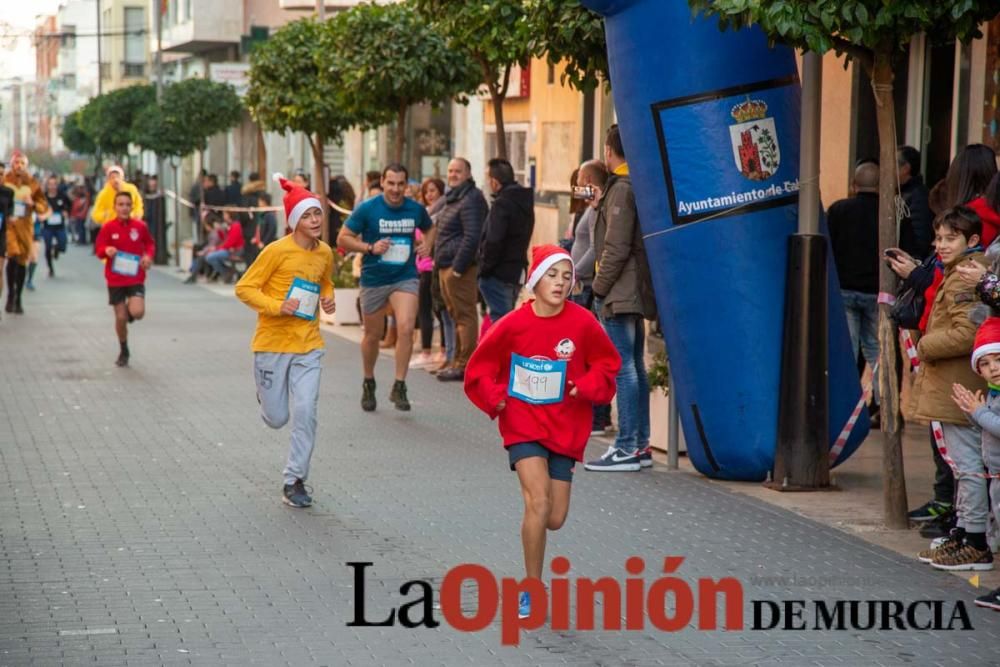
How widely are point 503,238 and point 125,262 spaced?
432 cm

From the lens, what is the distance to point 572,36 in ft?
39.5

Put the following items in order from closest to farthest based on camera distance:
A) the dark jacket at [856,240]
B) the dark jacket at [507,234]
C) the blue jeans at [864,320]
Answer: the dark jacket at [856,240] < the blue jeans at [864,320] < the dark jacket at [507,234]

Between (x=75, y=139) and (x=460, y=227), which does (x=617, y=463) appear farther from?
(x=75, y=139)

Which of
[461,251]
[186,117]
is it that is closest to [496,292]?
[461,251]

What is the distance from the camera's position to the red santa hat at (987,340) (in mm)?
7484

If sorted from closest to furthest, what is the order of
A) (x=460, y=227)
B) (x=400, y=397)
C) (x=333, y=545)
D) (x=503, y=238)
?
(x=333, y=545) < (x=400, y=397) < (x=503, y=238) < (x=460, y=227)

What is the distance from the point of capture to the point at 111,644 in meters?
6.62

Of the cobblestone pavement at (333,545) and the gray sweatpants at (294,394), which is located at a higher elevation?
the gray sweatpants at (294,394)

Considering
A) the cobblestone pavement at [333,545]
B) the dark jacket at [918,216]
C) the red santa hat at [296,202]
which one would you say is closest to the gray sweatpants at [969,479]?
the cobblestone pavement at [333,545]

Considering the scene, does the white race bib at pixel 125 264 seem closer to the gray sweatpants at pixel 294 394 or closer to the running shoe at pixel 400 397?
the running shoe at pixel 400 397

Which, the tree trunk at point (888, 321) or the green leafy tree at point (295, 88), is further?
the green leafy tree at point (295, 88)

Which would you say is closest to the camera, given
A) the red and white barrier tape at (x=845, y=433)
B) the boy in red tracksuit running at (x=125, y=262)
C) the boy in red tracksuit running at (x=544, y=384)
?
the boy in red tracksuit running at (x=544, y=384)

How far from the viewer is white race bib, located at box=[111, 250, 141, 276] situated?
663 inches

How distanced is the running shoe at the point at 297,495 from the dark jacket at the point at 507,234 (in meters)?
5.23
